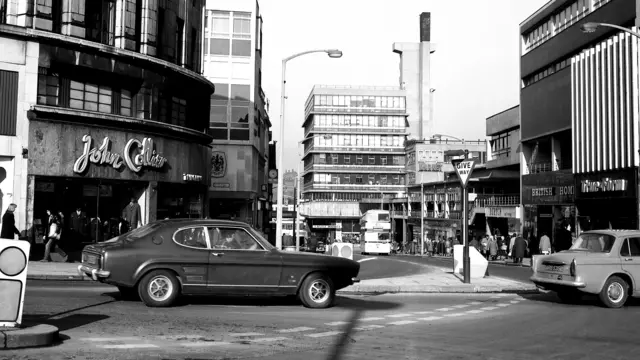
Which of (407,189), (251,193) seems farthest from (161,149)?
(407,189)

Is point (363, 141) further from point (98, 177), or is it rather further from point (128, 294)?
point (128, 294)

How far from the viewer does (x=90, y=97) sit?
1053 inches

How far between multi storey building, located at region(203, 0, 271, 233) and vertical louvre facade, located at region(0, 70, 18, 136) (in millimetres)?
27231

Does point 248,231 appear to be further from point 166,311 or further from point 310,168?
point 310,168

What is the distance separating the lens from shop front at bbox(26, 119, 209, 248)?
2447cm

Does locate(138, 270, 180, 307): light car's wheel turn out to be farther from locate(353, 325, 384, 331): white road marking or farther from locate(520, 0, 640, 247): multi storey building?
locate(520, 0, 640, 247): multi storey building

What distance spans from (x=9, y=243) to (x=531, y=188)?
2029 inches

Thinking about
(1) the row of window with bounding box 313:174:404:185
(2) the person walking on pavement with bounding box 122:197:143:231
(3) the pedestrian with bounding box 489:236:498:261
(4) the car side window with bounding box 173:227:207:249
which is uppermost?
(1) the row of window with bounding box 313:174:404:185

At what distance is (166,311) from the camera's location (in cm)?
1156

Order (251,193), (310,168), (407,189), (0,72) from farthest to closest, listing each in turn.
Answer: (310,168) < (407,189) < (251,193) < (0,72)

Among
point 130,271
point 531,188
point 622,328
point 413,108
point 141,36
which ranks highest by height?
point 413,108

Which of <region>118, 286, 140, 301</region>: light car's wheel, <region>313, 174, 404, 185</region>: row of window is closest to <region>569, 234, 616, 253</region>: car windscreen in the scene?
<region>118, 286, 140, 301</region>: light car's wheel

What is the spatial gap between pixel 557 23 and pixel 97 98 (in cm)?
3876

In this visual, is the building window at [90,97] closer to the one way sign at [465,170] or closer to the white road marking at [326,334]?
the one way sign at [465,170]
